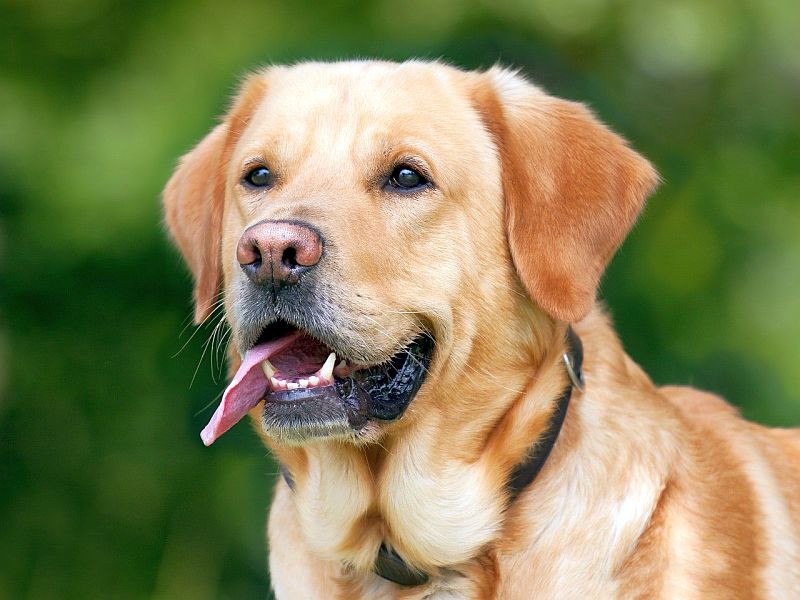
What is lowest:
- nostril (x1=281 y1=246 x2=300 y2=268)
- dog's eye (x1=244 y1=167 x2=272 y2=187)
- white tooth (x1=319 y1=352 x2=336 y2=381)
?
white tooth (x1=319 y1=352 x2=336 y2=381)

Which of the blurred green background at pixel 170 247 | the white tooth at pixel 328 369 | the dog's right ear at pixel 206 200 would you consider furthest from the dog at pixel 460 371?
the blurred green background at pixel 170 247

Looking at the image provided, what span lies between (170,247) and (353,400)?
2.32 meters

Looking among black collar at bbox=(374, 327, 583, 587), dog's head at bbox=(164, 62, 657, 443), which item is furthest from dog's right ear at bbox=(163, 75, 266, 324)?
black collar at bbox=(374, 327, 583, 587)

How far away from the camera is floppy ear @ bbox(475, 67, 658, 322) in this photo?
291 cm

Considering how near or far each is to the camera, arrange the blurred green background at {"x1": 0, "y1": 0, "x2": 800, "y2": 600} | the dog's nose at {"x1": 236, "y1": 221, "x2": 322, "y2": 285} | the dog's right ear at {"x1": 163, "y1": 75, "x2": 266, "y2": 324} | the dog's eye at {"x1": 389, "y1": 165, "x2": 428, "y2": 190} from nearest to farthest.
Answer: the dog's nose at {"x1": 236, "y1": 221, "x2": 322, "y2": 285} < the dog's eye at {"x1": 389, "y1": 165, "x2": 428, "y2": 190} < the dog's right ear at {"x1": 163, "y1": 75, "x2": 266, "y2": 324} < the blurred green background at {"x1": 0, "y1": 0, "x2": 800, "y2": 600}

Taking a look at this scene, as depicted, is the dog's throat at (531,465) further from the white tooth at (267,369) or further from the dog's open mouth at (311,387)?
the white tooth at (267,369)

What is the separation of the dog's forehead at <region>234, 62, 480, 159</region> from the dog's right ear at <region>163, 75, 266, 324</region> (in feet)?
0.65

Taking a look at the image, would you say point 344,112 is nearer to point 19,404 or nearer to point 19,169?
point 19,169

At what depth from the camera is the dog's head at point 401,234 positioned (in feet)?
8.94

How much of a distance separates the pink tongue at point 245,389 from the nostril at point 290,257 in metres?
0.27

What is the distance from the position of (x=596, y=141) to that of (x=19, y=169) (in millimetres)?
2689

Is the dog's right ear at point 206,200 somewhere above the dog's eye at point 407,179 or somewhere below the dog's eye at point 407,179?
below

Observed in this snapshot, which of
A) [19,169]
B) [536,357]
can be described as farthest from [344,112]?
[19,169]

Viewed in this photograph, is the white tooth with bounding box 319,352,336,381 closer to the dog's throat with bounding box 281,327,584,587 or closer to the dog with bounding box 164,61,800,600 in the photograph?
the dog with bounding box 164,61,800,600
